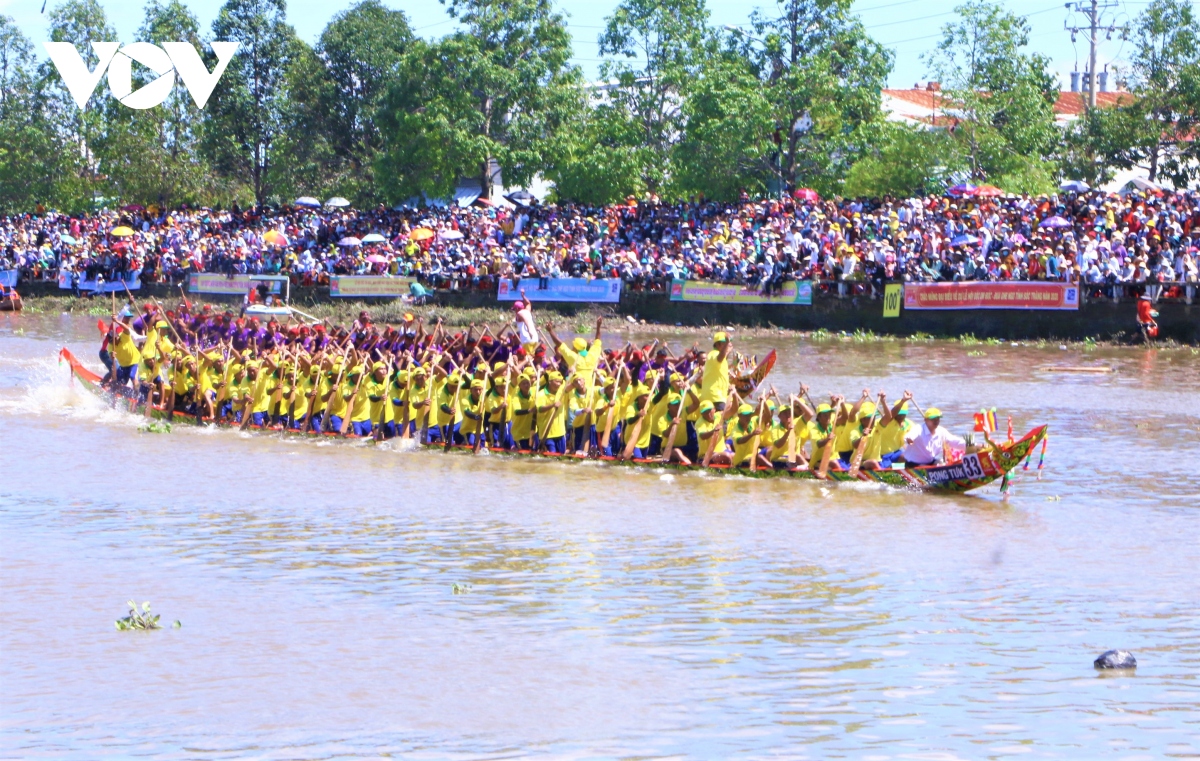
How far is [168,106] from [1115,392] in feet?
125

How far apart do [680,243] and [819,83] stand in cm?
530

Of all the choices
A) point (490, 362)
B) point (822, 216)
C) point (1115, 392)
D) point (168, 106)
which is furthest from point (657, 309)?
point (168, 106)

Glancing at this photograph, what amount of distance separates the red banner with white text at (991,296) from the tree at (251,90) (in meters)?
27.0

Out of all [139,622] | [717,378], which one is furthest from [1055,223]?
[139,622]

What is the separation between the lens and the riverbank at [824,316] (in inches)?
981

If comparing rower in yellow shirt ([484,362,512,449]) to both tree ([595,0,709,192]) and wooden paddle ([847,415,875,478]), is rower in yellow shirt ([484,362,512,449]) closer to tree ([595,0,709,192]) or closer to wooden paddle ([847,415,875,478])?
wooden paddle ([847,415,875,478])

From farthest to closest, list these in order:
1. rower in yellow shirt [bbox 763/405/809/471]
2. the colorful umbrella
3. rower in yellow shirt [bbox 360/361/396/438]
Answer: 1. the colorful umbrella
2. rower in yellow shirt [bbox 360/361/396/438]
3. rower in yellow shirt [bbox 763/405/809/471]

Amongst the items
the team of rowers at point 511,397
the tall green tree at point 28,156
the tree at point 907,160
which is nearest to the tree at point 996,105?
the tree at point 907,160

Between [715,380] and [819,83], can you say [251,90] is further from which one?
[715,380]

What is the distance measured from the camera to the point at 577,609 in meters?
9.45

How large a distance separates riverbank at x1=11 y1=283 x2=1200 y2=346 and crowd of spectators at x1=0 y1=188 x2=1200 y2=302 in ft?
1.16

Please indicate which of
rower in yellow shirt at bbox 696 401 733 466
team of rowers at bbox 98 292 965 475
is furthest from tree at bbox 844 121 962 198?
rower in yellow shirt at bbox 696 401 733 466

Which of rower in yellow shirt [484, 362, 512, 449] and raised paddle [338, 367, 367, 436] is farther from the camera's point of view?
raised paddle [338, 367, 367, 436]

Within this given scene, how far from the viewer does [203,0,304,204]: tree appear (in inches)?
1864
